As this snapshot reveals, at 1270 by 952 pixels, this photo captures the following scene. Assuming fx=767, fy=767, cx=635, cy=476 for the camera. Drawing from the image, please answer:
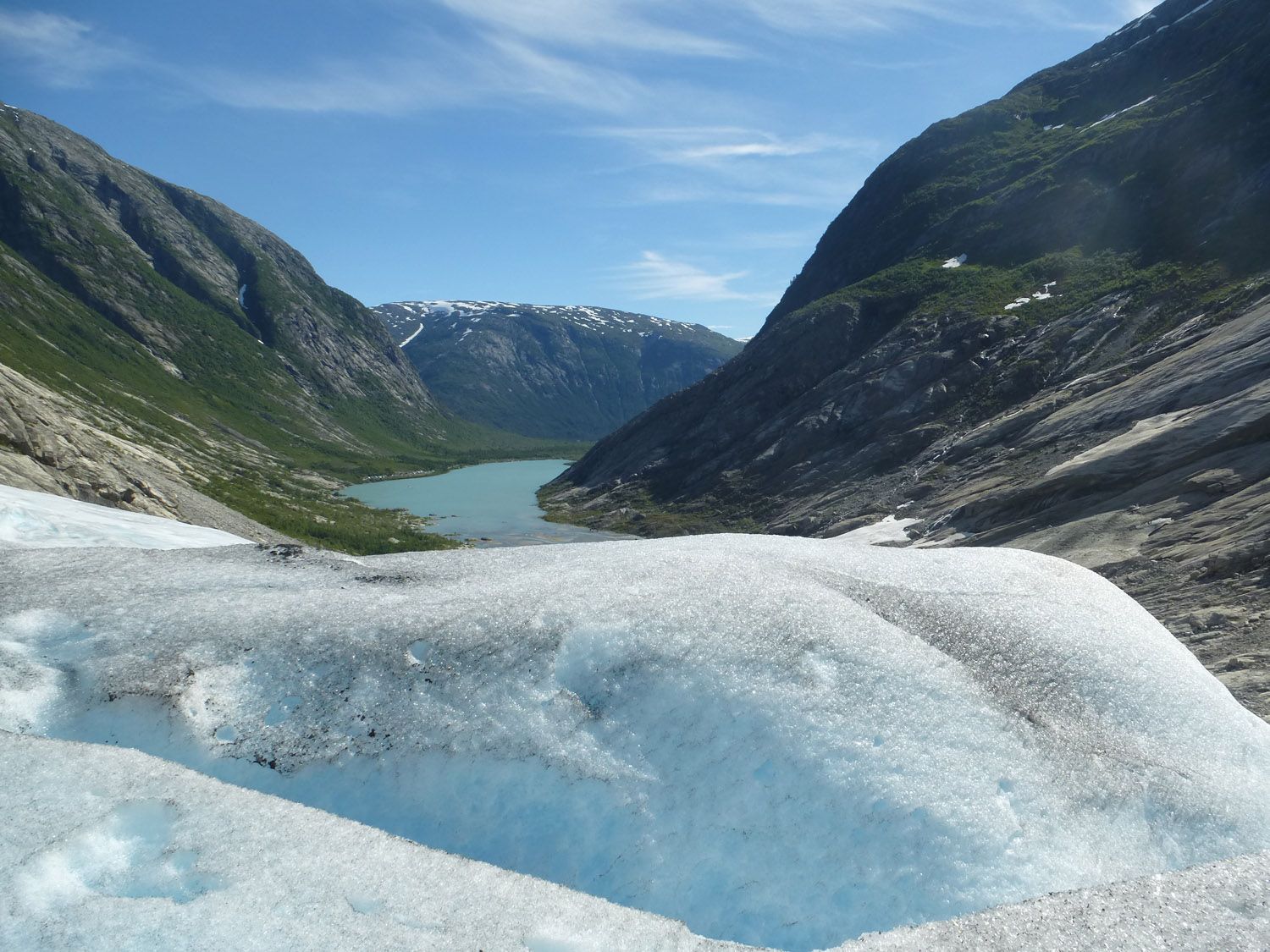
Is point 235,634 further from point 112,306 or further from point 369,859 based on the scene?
point 112,306

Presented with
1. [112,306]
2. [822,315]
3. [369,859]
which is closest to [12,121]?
[112,306]

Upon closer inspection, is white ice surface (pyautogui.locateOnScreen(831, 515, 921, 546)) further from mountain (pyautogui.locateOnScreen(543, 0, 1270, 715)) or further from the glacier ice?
the glacier ice

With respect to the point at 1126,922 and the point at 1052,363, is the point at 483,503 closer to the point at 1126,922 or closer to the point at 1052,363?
the point at 1052,363

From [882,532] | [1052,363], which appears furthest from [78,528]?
[1052,363]

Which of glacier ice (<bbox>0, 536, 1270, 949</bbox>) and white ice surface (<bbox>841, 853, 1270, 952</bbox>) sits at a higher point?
glacier ice (<bbox>0, 536, 1270, 949</bbox>)

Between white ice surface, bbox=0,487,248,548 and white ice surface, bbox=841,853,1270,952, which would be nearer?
white ice surface, bbox=841,853,1270,952

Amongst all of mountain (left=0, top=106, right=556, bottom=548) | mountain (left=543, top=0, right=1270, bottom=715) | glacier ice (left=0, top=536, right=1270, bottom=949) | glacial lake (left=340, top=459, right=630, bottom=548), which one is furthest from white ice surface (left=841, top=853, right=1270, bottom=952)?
glacial lake (left=340, top=459, right=630, bottom=548)

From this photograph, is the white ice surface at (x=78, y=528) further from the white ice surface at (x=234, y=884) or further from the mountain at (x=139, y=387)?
the white ice surface at (x=234, y=884)
